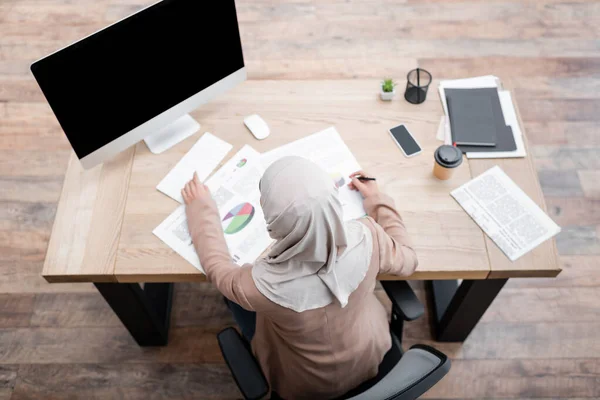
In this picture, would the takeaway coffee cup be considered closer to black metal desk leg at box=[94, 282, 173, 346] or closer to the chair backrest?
the chair backrest

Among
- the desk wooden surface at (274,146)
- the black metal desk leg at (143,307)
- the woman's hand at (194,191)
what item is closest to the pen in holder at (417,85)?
the desk wooden surface at (274,146)

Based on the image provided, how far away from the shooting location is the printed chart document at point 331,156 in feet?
5.62

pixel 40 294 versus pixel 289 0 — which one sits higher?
pixel 289 0

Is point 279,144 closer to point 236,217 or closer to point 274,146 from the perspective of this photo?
point 274,146

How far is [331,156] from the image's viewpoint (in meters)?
1.79

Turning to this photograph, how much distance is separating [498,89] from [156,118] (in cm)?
122

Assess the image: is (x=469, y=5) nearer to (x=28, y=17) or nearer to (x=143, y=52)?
(x=143, y=52)

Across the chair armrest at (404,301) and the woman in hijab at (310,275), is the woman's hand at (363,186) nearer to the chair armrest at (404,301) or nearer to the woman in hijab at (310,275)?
the woman in hijab at (310,275)

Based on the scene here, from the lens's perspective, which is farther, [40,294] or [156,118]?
[40,294]

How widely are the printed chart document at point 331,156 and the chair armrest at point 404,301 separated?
0.88 ft

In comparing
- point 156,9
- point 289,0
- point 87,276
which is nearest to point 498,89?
point 156,9

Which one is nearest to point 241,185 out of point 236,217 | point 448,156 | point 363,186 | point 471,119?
point 236,217

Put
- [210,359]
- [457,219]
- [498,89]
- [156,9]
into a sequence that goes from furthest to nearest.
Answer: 1. [210,359]
2. [498,89]
3. [457,219]
4. [156,9]

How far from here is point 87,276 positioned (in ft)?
5.16
